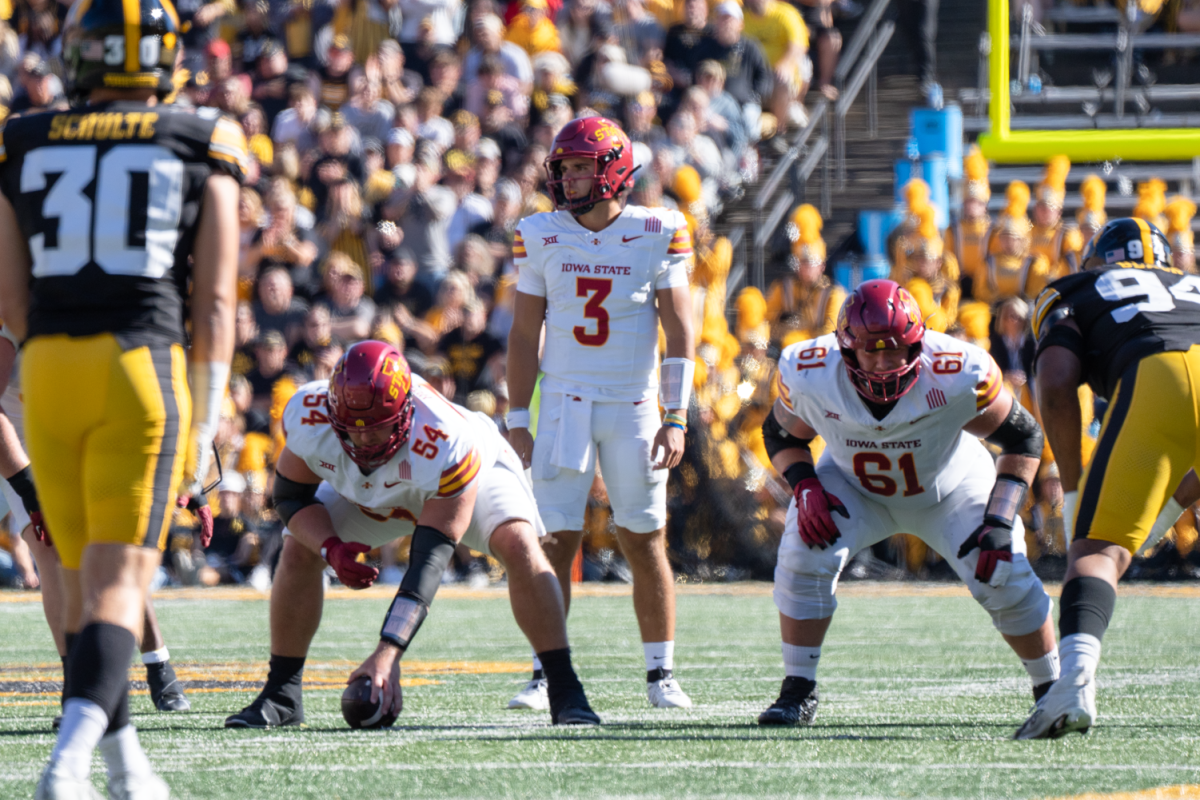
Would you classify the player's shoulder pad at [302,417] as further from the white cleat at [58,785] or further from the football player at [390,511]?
the white cleat at [58,785]

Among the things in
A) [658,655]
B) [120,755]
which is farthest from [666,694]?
[120,755]

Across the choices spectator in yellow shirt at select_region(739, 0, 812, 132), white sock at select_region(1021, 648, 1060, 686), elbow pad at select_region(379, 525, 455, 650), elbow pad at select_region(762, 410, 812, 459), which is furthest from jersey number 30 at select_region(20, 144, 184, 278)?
spectator in yellow shirt at select_region(739, 0, 812, 132)

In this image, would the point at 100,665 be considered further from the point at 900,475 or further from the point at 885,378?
the point at 900,475

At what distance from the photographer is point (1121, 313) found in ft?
15.8

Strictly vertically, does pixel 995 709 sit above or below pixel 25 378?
below

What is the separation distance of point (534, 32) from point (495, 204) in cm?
208

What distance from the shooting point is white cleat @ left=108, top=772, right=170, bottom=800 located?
3363mm

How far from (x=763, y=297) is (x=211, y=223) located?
34.2ft

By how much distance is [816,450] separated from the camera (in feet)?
37.8

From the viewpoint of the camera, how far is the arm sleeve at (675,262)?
590cm

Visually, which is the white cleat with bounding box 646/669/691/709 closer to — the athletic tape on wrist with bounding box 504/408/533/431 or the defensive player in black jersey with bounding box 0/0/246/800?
the athletic tape on wrist with bounding box 504/408/533/431

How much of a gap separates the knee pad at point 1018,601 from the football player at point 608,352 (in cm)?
120

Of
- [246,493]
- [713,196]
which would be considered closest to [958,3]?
[713,196]

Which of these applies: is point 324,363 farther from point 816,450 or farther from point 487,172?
point 816,450
